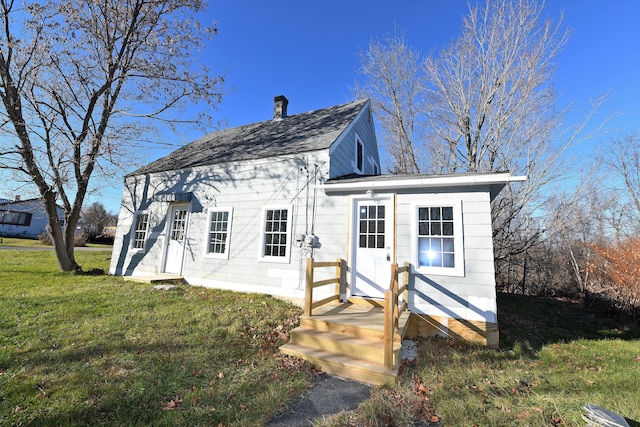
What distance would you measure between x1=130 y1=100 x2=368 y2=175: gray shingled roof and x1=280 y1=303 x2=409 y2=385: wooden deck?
449cm

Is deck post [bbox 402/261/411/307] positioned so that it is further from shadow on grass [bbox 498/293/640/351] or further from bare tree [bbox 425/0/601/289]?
bare tree [bbox 425/0/601/289]

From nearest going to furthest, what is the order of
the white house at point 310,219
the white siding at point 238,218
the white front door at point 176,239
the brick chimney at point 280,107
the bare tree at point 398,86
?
the white house at point 310,219 → the white siding at point 238,218 → the white front door at point 176,239 → the brick chimney at point 280,107 → the bare tree at point 398,86

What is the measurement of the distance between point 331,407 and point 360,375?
0.72 m

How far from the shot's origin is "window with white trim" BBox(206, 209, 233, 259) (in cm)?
847

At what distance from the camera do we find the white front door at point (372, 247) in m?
6.12

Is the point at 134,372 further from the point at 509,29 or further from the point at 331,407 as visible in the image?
the point at 509,29

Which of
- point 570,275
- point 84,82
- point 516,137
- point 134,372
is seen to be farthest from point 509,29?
point 84,82

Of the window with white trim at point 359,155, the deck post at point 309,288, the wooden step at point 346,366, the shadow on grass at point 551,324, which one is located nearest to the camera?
the wooden step at point 346,366

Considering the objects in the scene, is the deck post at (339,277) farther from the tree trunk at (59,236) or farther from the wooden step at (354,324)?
the tree trunk at (59,236)

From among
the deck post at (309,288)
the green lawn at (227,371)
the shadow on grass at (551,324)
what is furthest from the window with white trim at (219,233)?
the shadow on grass at (551,324)

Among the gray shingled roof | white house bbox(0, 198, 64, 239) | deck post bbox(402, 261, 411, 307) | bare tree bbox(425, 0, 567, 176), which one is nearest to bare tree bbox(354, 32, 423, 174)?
bare tree bbox(425, 0, 567, 176)

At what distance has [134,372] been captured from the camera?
3482 millimetres

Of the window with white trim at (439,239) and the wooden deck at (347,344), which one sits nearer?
the wooden deck at (347,344)

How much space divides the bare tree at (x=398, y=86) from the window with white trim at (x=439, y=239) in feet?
29.1
